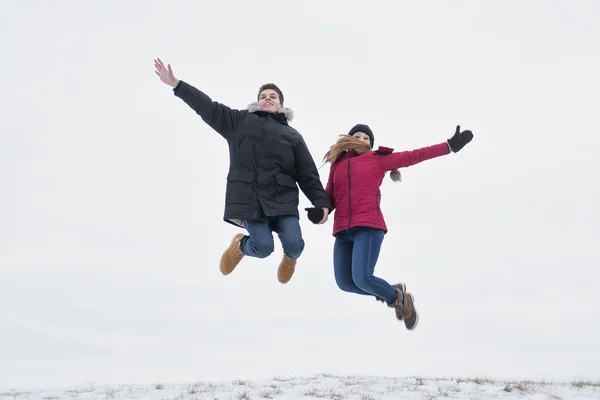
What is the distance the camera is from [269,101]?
24.5 feet

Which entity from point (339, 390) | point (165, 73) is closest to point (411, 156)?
point (339, 390)

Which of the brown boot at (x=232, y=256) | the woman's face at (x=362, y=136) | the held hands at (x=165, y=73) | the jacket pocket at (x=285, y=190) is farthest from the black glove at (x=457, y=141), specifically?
the held hands at (x=165, y=73)

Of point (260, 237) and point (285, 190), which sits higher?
point (285, 190)

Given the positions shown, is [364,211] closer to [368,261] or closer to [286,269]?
[368,261]

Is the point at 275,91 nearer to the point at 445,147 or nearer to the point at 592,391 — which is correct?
the point at 445,147

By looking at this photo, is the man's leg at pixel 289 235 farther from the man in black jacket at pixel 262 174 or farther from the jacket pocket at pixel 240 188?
the jacket pocket at pixel 240 188

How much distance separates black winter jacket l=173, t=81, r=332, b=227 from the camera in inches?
266

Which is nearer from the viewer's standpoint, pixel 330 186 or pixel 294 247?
pixel 294 247

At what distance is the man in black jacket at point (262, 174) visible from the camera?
22.2 ft

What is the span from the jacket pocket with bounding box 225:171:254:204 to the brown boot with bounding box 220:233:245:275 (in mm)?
784

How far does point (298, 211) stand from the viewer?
23.0ft

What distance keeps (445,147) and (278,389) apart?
3.43m

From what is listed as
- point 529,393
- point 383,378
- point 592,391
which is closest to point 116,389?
point 383,378

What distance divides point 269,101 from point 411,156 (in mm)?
1912
